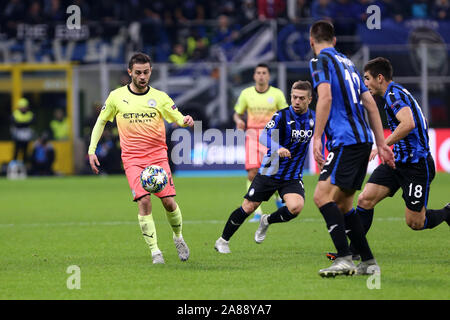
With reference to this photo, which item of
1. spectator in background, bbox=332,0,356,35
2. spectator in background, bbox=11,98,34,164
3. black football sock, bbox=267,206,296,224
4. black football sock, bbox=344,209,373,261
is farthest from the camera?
spectator in background, bbox=332,0,356,35

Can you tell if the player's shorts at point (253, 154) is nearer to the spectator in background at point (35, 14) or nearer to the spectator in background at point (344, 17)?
the spectator in background at point (344, 17)

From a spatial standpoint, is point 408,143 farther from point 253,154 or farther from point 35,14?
point 35,14

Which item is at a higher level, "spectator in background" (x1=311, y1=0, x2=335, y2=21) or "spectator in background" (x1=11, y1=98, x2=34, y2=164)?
"spectator in background" (x1=311, y1=0, x2=335, y2=21)

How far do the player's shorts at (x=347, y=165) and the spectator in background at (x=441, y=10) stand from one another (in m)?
18.4

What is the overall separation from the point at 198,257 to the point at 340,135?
7.87 feet

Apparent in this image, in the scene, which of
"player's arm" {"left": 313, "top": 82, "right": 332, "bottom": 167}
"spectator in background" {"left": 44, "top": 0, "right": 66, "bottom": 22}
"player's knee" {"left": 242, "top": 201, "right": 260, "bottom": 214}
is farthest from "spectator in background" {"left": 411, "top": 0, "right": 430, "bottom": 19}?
"player's arm" {"left": 313, "top": 82, "right": 332, "bottom": 167}

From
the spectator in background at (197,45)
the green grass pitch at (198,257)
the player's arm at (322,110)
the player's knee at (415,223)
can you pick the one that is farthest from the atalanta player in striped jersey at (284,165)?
the spectator in background at (197,45)

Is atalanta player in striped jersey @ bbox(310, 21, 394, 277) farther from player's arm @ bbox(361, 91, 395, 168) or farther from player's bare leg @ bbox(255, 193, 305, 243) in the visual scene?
player's bare leg @ bbox(255, 193, 305, 243)

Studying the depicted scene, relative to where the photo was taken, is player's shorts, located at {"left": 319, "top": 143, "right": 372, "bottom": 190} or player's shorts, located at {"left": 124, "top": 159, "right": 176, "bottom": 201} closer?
player's shorts, located at {"left": 319, "top": 143, "right": 372, "bottom": 190}

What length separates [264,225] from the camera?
937 cm

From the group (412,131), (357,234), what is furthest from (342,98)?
(412,131)

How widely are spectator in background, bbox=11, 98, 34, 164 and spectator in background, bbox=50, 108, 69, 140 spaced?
75cm

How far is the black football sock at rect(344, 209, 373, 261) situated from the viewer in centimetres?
706
